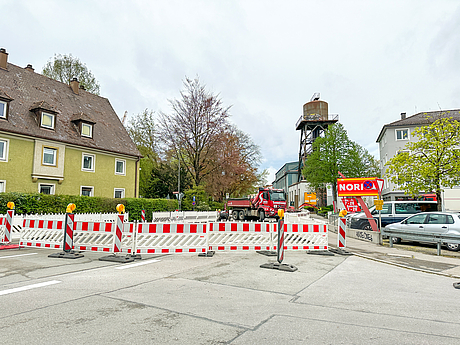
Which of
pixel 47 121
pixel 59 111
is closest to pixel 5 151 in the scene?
pixel 47 121

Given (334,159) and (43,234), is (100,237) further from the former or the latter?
(334,159)

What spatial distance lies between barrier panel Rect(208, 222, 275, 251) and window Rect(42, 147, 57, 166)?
18909 millimetres

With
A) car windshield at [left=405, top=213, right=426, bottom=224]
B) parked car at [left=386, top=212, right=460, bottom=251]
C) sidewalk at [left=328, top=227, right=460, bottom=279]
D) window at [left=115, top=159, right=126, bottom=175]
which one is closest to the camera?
sidewalk at [left=328, top=227, right=460, bottom=279]

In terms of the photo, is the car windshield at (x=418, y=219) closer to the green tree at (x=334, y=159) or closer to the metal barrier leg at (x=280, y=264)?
the metal barrier leg at (x=280, y=264)

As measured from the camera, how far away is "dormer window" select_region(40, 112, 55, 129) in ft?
80.7

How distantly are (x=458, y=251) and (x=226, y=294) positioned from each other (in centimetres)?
1077

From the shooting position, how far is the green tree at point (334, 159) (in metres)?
43.8

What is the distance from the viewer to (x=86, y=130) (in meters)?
28.1

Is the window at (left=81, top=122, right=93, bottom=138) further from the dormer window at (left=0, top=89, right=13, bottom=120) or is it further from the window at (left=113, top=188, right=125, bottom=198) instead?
the dormer window at (left=0, top=89, right=13, bottom=120)

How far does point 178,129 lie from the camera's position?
128 feet

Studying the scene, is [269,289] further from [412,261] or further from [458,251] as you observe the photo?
[458,251]

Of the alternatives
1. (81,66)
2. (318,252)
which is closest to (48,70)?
(81,66)

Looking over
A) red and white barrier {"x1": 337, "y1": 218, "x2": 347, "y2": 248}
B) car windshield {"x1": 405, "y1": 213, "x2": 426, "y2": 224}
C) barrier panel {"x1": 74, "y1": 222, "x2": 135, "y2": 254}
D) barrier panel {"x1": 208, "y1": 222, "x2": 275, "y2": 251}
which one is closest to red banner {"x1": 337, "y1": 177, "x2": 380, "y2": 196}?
car windshield {"x1": 405, "y1": 213, "x2": 426, "y2": 224}

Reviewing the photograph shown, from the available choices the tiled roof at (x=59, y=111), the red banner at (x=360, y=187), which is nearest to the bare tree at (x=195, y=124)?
the tiled roof at (x=59, y=111)
